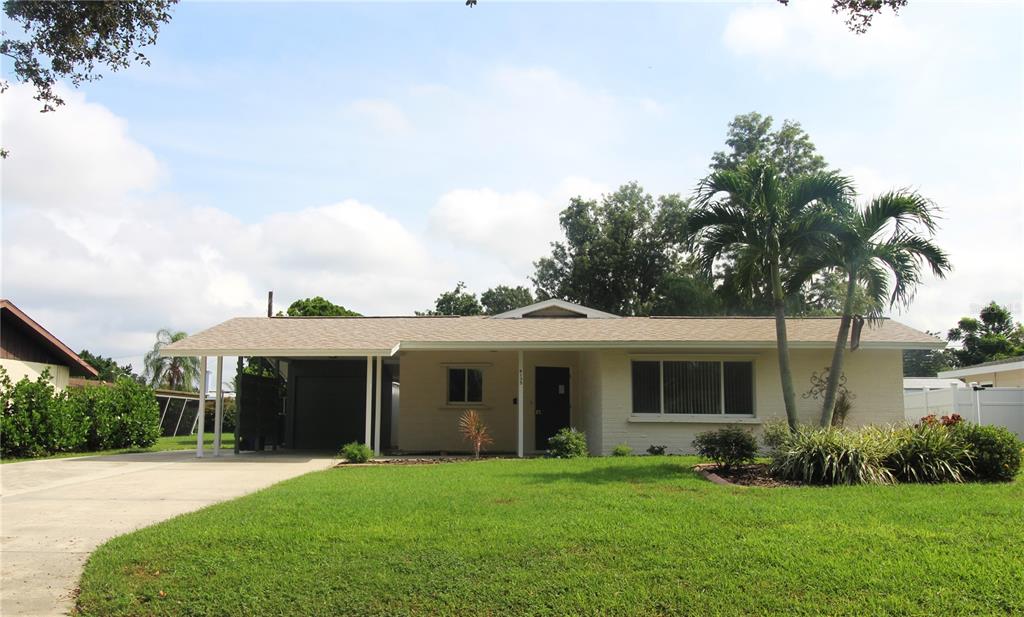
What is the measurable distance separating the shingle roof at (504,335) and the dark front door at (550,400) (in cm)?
127

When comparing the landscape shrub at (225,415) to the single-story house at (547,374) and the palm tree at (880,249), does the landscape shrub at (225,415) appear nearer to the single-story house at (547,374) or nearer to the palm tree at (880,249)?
the single-story house at (547,374)

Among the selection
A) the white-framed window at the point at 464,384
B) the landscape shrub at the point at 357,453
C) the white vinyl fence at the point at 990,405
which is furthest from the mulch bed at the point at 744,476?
the white vinyl fence at the point at 990,405

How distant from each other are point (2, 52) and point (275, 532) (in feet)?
19.7

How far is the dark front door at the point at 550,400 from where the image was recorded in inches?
752

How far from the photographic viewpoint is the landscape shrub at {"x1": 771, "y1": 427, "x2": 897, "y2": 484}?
34.2ft

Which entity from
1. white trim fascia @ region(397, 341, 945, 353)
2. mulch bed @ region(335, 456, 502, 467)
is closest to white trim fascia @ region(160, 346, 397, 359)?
white trim fascia @ region(397, 341, 945, 353)

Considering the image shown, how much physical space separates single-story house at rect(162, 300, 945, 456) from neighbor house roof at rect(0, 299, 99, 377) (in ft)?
16.9

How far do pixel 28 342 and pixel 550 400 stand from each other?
1390cm

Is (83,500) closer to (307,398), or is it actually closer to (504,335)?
(504,335)

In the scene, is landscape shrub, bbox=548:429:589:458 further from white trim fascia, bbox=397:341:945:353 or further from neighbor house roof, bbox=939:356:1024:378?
neighbor house roof, bbox=939:356:1024:378

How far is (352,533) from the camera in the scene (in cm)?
745

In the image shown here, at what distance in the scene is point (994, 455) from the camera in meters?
10.6

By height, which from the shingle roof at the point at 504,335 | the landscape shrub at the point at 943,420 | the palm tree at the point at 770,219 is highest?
the palm tree at the point at 770,219

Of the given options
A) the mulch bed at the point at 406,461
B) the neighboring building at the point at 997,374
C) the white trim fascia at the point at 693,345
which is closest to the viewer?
the mulch bed at the point at 406,461
